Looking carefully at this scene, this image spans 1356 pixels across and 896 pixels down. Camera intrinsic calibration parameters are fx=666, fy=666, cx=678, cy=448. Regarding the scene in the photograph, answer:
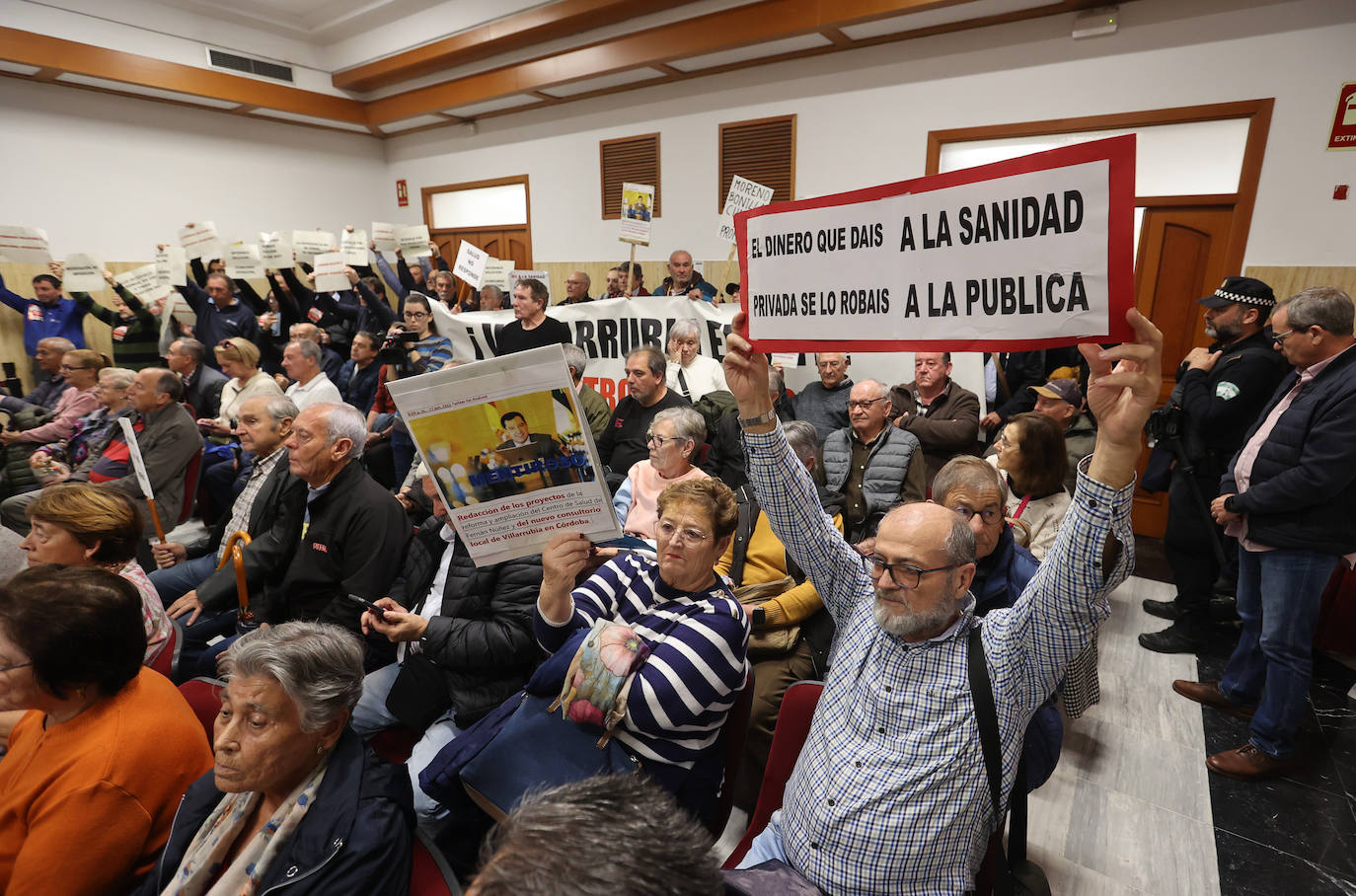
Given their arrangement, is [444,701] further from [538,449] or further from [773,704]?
[773,704]

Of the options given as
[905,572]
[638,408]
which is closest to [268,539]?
[638,408]

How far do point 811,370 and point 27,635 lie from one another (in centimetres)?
509

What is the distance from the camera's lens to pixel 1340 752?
2926mm

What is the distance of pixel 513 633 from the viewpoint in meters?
2.11

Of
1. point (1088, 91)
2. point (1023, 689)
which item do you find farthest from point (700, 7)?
point (1023, 689)

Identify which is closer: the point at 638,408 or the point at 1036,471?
the point at 1036,471

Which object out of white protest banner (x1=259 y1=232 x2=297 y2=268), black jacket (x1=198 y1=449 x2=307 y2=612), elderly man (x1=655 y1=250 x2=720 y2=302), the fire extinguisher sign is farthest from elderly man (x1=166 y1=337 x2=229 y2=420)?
the fire extinguisher sign

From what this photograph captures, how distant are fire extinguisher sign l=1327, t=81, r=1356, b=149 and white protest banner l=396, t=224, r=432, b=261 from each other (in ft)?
25.6

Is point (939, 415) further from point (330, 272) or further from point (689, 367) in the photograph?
point (330, 272)

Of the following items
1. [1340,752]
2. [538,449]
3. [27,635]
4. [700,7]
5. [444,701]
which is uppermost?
[700,7]

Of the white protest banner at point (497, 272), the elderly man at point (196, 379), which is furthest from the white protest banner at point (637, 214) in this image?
the elderly man at point (196, 379)

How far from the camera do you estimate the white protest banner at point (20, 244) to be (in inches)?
253

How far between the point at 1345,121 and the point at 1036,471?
3822 mm

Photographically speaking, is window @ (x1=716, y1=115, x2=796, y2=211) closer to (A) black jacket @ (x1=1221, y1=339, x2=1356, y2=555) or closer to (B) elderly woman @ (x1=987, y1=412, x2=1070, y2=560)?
(B) elderly woman @ (x1=987, y1=412, x2=1070, y2=560)
